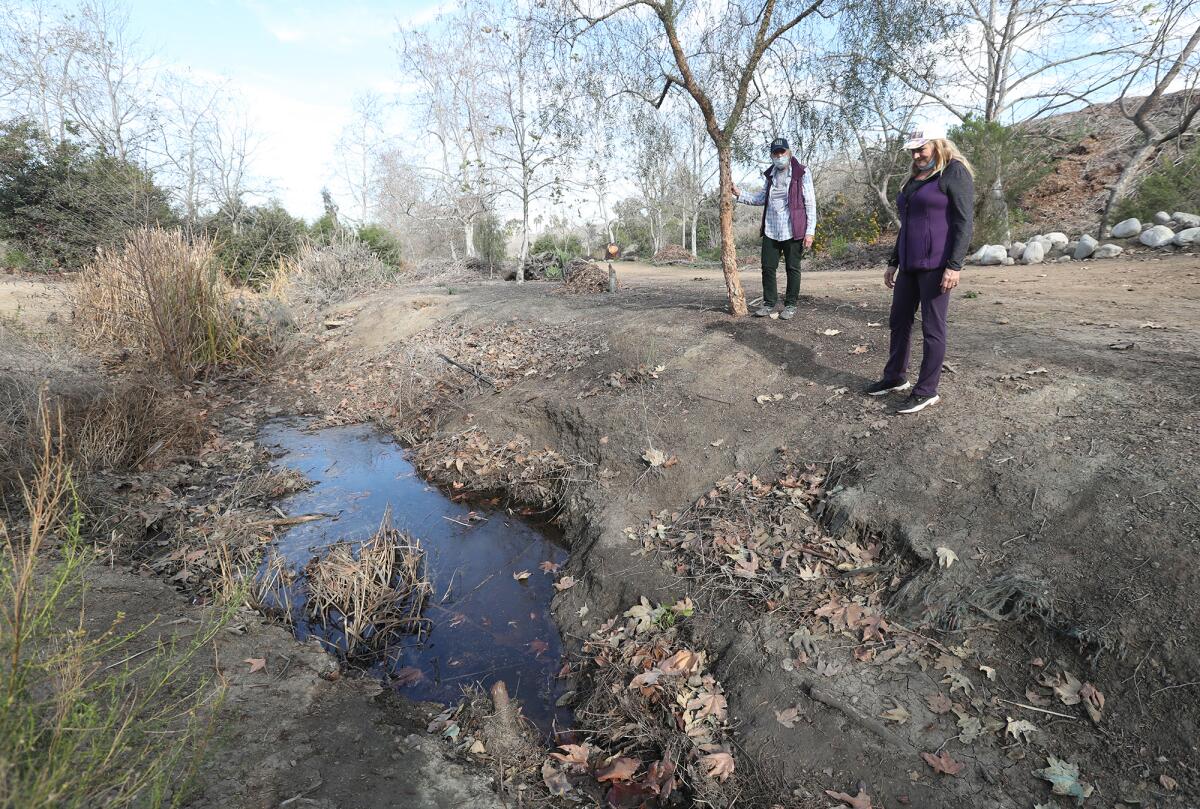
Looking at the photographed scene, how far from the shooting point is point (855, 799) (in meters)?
2.65

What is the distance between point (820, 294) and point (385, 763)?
8.09 m

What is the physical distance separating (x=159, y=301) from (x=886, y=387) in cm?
915

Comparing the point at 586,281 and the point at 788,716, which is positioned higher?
the point at 586,281

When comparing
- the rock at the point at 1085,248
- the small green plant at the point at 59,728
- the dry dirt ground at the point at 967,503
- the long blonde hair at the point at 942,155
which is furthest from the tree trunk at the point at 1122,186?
the small green plant at the point at 59,728

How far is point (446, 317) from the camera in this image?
1091 cm

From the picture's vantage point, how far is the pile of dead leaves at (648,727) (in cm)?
298

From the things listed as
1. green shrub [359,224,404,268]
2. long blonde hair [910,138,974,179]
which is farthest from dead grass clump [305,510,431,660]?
green shrub [359,224,404,268]

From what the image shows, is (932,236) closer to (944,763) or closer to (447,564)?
(944,763)

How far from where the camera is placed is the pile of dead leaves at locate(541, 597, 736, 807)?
2977 millimetres

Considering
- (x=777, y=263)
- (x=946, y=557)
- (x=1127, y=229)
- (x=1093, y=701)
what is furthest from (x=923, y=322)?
(x=1127, y=229)

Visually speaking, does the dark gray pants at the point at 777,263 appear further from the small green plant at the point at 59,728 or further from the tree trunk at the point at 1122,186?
the tree trunk at the point at 1122,186

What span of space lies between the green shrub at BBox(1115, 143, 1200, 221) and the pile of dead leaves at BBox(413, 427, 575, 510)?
12.4 m

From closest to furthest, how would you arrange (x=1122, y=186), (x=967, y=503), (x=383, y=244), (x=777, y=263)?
(x=967, y=503) → (x=777, y=263) → (x=1122, y=186) → (x=383, y=244)

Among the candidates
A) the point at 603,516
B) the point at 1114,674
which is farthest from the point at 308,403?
the point at 1114,674
